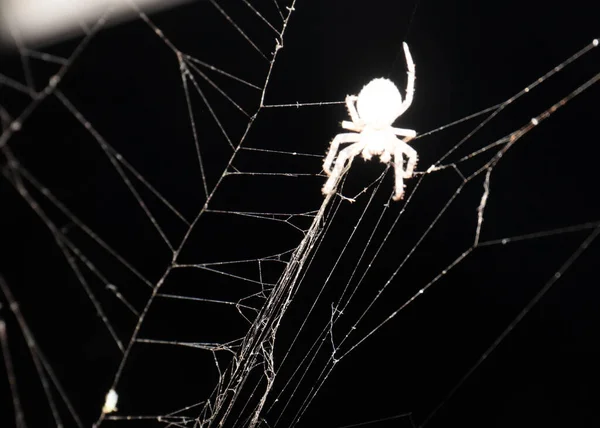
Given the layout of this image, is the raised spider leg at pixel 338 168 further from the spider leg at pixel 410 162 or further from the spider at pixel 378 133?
the spider leg at pixel 410 162

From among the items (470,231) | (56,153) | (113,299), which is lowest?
(113,299)

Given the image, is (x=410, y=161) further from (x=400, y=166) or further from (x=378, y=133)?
(x=378, y=133)

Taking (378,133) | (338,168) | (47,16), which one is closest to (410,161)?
(378,133)

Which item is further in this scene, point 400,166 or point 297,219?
point 297,219

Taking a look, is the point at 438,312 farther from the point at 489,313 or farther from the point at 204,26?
the point at 204,26

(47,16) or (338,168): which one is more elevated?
(338,168)

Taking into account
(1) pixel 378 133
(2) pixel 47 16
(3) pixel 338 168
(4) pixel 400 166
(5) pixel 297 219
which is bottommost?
(2) pixel 47 16

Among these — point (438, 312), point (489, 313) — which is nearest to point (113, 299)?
point (438, 312)

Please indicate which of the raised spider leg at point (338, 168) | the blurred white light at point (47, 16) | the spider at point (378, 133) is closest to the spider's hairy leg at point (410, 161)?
the spider at point (378, 133)
